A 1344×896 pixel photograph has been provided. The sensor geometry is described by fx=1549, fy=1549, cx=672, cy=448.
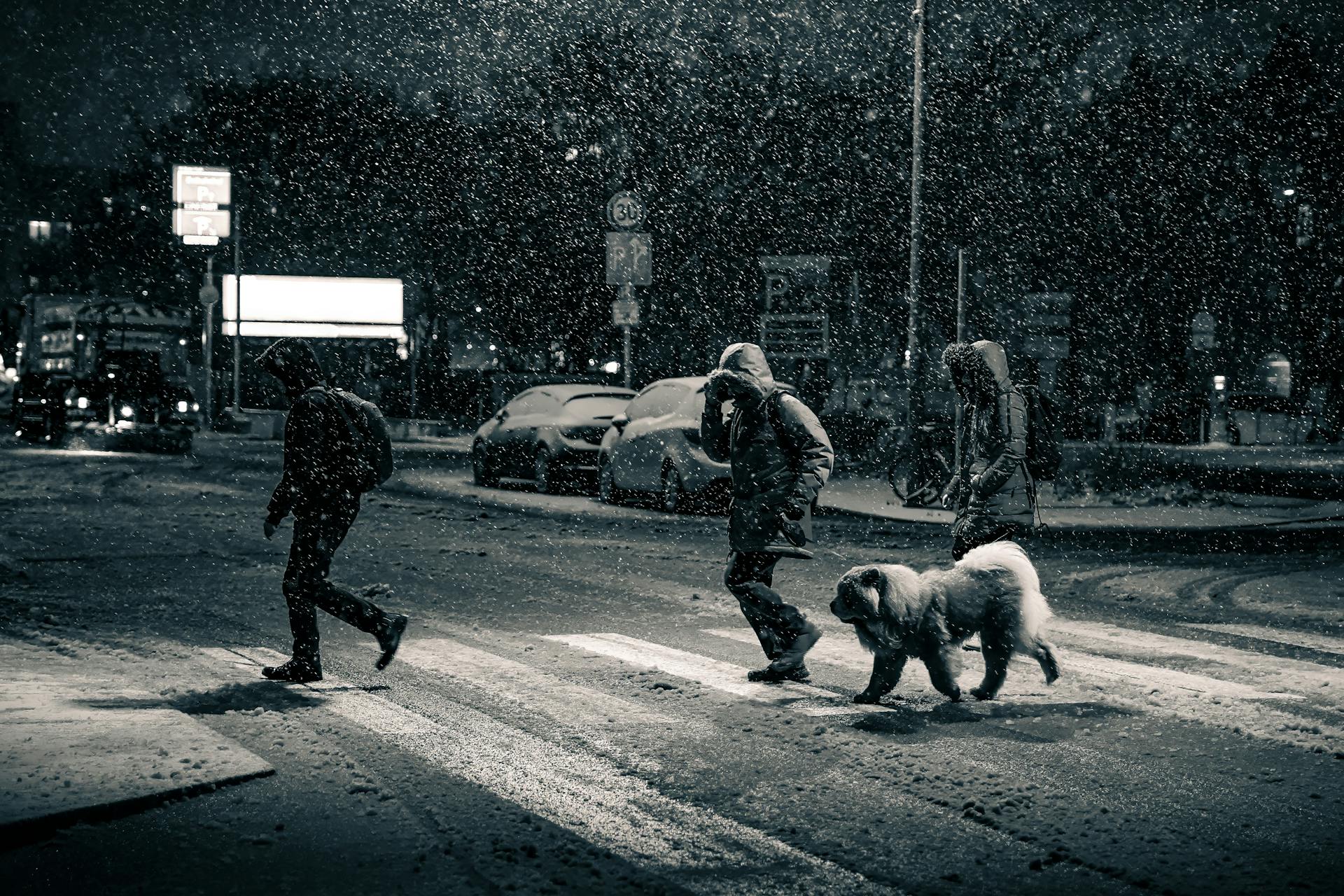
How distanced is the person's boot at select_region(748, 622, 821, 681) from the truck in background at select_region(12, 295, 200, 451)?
30.1m

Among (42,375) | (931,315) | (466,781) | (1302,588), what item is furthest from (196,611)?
(42,375)

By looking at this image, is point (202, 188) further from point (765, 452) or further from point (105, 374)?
point (765, 452)

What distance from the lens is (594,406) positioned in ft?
74.9

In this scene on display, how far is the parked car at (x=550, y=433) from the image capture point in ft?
73.5

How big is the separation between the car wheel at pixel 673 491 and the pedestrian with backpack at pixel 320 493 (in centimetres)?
1138


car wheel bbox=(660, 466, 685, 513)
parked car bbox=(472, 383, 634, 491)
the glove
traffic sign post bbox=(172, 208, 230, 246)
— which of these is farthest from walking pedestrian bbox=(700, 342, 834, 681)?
traffic sign post bbox=(172, 208, 230, 246)

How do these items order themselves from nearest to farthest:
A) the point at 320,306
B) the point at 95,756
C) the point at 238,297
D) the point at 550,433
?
the point at 95,756, the point at 550,433, the point at 238,297, the point at 320,306

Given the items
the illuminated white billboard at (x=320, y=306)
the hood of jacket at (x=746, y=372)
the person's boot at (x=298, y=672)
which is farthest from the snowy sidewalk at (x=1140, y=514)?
the illuminated white billboard at (x=320, y=306)

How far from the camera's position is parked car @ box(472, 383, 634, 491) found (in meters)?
22.4

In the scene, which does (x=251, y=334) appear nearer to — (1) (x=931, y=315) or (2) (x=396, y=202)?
(2) (x=396, y=202)

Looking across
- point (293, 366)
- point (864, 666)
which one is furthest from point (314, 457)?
point (864, 666)

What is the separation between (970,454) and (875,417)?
2255 centimetres

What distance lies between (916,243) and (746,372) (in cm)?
1467

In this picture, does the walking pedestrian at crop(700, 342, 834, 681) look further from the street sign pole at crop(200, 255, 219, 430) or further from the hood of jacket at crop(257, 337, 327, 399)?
the street sign pole at crop(200, 255, 219, 430)
